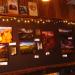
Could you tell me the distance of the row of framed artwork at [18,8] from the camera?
292 cm

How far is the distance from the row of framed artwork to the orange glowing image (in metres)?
0.28

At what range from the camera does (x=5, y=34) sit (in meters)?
2.76

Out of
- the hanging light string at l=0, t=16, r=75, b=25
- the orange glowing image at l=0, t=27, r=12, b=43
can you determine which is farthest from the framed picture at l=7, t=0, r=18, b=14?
the orange glowing image at l=0, t=27, r=12, b=43

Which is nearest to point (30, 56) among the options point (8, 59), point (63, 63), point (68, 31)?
point (8, 59)

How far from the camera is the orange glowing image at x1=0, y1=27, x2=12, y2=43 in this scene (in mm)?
2740

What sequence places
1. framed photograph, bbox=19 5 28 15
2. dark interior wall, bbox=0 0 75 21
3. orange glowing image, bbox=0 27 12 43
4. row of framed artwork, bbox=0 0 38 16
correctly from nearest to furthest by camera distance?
orange glowing image, bbox=0 27 12 43
row of framed artwork, bbox=0 0 38 16
framed photograph, bbox=19 5 28 15
dark interior wall, bbox=0 0 75 21

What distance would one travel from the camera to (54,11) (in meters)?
3.36

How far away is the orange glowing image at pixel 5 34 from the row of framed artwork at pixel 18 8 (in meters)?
0.28

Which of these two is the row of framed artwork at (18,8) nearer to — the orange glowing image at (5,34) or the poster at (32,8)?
the poster at (32,8)

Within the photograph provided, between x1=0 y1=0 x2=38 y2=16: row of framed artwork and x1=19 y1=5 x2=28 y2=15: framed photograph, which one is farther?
x1=19 y1=5 x2=28 y2=15: framed photograph

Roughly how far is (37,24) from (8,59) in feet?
2.38

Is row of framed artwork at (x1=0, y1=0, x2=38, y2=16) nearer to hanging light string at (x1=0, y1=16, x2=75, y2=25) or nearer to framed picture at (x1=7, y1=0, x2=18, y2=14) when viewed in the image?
framed picture at (x1=7, y1=0, x2=18, y2=14)

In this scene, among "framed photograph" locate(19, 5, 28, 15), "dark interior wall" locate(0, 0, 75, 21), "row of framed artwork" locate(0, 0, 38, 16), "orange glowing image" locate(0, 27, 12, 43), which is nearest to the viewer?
"orange glowing image" locate(0, 27, 12, 43)

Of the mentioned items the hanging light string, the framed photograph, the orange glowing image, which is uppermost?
the framed photograph
